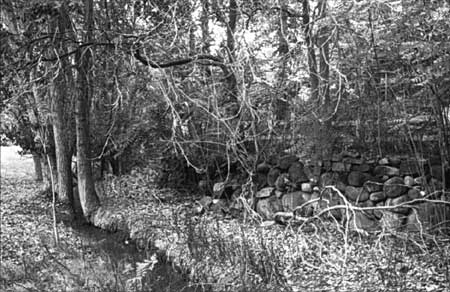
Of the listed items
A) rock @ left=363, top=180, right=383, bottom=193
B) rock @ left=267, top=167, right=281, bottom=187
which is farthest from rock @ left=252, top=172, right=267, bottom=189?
rock @ left=363, top=180, right=383, bottom=193

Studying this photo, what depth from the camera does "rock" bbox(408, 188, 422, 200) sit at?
15.2 feet

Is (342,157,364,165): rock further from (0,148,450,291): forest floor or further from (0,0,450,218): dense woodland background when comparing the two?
(0,148,450,291): forest floor

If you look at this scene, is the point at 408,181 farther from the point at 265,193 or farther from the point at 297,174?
the point at 265,193

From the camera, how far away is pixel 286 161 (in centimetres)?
591

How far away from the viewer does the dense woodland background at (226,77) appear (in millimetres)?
4336

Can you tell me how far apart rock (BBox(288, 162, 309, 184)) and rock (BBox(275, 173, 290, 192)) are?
72 millimetres

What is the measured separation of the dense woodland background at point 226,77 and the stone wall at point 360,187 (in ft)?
0.54

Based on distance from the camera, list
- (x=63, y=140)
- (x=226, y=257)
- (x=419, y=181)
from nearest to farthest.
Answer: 1. (x=226, y=257)
2. (x=419, y=181)
3. (x=63, y=140)

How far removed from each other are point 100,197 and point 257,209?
9.64 feet

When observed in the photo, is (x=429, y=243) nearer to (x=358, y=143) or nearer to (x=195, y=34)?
(x=358, y=143)

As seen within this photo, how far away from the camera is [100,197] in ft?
24.4

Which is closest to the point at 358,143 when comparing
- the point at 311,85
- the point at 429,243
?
the point at 311,85

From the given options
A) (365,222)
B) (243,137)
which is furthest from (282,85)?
(365,222)

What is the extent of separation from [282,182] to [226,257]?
1.95m
